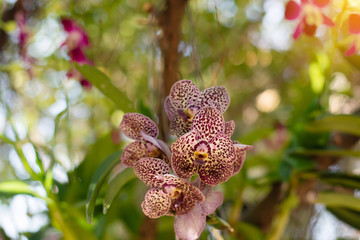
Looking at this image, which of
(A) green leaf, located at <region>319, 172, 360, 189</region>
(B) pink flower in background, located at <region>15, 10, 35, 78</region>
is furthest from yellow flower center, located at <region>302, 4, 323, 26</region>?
(B) pink flower in background, located at <region>15, 10, 35, 78</region>

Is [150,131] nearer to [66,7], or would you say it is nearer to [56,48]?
[56,48]

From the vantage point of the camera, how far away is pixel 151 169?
37 centimetres

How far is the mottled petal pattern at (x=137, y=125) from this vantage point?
0.40 metres

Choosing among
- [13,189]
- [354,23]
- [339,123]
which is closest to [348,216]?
[339,123]

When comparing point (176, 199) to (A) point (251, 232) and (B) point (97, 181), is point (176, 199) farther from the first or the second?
(A) point (251, 232)

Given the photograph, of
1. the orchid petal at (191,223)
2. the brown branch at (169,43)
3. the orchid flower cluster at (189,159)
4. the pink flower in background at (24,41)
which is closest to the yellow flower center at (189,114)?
the orchid flower cluster at (189,159)

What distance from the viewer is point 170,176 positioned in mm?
358

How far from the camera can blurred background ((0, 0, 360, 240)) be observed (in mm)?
661

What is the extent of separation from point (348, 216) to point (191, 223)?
634 mm

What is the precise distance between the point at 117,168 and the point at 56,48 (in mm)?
675

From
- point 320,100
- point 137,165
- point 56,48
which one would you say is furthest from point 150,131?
point 56,48

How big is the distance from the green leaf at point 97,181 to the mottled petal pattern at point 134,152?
6 centimetres

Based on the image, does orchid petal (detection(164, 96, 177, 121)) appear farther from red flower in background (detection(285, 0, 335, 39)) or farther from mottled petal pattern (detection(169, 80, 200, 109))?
red flower in background (detection(285, 0, 335, 39))

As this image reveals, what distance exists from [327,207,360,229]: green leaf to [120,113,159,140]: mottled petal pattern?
0.65 metres
